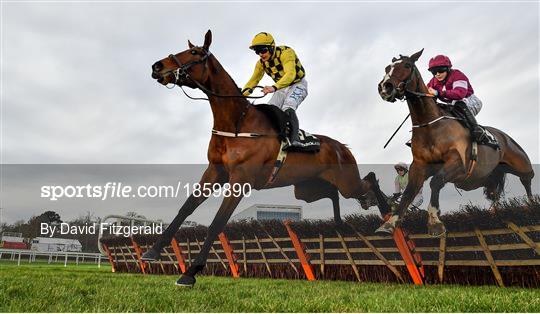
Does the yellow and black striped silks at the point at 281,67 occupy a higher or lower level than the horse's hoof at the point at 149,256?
higher

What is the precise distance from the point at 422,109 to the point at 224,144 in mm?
2757

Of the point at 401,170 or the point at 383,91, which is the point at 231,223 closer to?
the point at 401,170

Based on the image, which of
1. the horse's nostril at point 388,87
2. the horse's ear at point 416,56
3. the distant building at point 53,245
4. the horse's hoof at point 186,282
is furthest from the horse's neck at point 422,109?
the distant building at point 53,245

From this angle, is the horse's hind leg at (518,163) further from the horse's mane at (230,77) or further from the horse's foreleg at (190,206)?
the horse's foreleg at (190,206)

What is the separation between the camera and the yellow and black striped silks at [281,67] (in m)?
5.52

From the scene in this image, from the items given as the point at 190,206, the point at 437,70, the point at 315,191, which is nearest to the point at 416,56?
the point at 437,70

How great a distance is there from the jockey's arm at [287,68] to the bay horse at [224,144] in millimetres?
471

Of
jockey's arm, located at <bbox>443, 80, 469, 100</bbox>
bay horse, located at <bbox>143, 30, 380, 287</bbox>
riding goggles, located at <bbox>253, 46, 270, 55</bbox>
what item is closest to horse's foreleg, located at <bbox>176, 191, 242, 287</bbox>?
bay horse, located at <bbox>143, 30, 380, 287</bbox>

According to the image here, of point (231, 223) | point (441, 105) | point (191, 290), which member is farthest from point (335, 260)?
point (191, 290)

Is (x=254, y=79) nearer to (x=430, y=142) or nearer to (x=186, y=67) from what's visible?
(x=186, y=67)

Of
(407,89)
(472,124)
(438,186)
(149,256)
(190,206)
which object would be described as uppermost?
(407,89)

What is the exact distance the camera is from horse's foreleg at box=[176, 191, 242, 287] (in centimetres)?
459

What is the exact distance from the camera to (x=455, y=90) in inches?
233

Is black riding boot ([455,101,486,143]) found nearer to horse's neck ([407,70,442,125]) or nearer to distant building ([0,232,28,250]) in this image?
horse's neck ([407,70,442,125])
